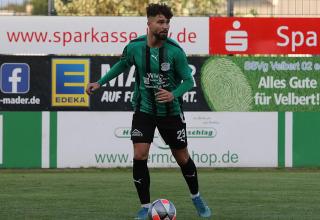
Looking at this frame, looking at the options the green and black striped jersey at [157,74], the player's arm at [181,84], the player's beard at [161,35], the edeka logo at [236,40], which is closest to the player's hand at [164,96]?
the player's arm at [181,84]

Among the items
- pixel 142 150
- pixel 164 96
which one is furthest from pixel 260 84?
pixel 164 96

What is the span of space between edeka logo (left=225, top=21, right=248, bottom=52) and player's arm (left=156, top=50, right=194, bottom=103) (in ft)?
36.3

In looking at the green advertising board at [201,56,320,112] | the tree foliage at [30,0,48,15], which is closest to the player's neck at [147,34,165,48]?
the green advertising board at [201,56,320,112]

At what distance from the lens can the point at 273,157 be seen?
20875 millimetres

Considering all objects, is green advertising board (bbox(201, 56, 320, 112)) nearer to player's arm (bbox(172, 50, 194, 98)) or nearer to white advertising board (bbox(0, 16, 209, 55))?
white advertising board (bbox(0, 16, 209, 55))

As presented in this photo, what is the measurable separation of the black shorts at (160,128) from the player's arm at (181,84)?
0.35 metres

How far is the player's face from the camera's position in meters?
9.62

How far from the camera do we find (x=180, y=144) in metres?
9.95

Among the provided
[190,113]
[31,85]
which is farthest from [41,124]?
[190,113]

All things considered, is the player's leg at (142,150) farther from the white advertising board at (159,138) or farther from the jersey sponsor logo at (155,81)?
the white advertising board at (159,138)

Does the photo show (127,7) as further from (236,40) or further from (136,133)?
(136,133)

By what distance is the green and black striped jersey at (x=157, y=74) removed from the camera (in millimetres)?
9766

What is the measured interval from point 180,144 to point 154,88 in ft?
2.13

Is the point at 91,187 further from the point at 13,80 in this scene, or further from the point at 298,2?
the point at 298,2
